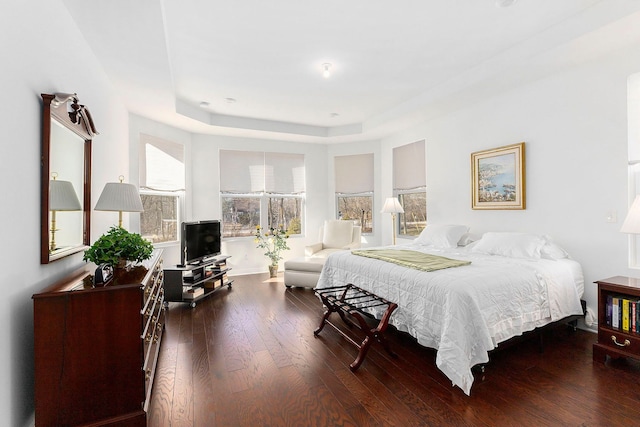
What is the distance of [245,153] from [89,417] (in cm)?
482

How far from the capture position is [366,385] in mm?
2154

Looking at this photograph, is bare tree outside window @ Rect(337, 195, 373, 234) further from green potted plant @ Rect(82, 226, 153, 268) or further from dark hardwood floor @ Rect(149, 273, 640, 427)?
green potted plant @ Rect(82, 226, 153, 268)

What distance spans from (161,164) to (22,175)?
11.5 feet

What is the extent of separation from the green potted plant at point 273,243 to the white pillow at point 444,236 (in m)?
2.55

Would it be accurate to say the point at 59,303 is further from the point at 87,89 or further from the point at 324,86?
the point at 324,86

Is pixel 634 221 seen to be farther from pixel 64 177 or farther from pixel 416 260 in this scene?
pixel 64 177

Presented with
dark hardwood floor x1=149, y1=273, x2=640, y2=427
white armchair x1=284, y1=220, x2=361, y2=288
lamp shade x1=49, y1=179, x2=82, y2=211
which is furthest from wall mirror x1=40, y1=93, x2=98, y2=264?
white armchair x1=284, y1=220, x2=361, y2=288

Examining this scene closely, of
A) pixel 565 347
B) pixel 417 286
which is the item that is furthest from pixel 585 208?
pixel 417 286

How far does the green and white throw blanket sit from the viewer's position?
105 inches

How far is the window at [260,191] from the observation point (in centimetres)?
577

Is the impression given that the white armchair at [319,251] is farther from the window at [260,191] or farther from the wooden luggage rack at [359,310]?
the wooden luggage rack at [359,310]

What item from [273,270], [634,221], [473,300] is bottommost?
[273,270]

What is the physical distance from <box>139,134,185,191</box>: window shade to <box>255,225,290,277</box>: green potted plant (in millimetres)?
1635

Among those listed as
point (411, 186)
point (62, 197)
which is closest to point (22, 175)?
point (62, 197)
